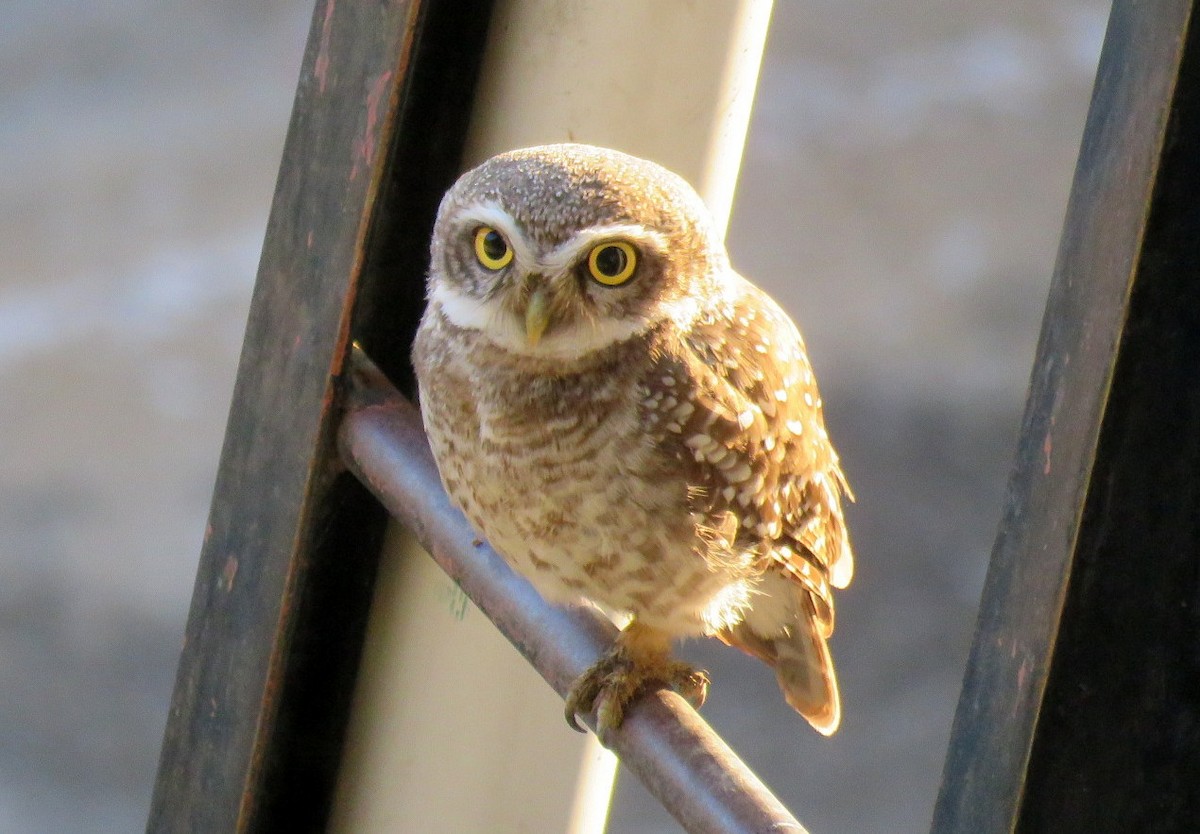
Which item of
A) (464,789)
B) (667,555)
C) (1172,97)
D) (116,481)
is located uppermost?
(1172,97)

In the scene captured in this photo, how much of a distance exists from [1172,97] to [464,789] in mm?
1298

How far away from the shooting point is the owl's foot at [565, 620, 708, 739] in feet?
5.73

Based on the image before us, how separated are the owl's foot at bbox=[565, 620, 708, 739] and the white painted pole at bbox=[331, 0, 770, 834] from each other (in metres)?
0.10

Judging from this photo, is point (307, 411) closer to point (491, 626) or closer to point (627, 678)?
point (491, 626)

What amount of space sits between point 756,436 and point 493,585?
382mm

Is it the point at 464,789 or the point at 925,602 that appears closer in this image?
the point at 464,789

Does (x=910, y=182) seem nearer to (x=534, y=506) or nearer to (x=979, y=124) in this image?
(x=979, y=124)

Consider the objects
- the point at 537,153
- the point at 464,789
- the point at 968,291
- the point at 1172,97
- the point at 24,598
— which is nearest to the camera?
the point at 1172,97

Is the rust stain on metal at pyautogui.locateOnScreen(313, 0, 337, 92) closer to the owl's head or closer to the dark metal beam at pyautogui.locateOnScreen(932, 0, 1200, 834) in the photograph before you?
the owl's head

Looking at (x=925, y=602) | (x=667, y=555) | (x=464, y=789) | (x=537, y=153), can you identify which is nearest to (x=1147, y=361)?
(x=537, y=153)

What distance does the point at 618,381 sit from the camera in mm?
1785

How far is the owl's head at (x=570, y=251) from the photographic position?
1600mm

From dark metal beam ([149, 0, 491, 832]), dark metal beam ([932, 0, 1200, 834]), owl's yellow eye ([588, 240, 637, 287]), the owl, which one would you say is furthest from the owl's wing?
dark metal beam ([932, 0, 1200, 834])

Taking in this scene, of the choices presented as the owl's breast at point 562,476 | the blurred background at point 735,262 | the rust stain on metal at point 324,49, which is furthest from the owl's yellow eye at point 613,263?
the blurred background at point 735,262
